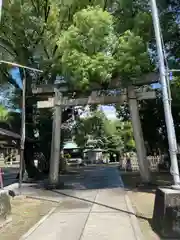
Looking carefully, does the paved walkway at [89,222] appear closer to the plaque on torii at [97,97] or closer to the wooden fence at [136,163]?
the plaque on torii at [97,97]

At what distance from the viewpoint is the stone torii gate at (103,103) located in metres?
17.5

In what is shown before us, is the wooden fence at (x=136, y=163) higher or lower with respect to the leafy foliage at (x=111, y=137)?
lower

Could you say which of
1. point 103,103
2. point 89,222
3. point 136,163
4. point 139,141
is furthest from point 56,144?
point 136,163

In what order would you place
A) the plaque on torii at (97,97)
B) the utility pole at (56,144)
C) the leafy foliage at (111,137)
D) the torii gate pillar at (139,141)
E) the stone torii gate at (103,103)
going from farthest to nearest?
the leafy foliage at (111,137) < the utility pole at (56,144) < the stone torii gate at (103,103) < the torii gate pillar at (139,141) < the plaque on torii at (97,97)

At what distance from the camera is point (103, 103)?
18.4 meters

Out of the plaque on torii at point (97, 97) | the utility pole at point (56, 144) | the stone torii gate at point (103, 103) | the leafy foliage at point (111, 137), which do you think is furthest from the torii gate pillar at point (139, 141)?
the leafy foliage at point (111, 137)

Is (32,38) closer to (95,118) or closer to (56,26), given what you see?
(56,26)

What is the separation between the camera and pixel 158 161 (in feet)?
115

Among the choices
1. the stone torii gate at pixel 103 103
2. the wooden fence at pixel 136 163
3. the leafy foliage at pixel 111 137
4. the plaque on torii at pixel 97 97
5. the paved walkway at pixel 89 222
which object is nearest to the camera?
the paved walkway at pixel 89 222

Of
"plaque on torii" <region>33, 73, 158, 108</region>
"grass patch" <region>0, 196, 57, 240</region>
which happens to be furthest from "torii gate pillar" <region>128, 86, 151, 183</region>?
"grass patch" <region>0, 196, 57, 240</region>

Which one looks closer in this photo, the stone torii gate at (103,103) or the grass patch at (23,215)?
the grass patch at (23,215)

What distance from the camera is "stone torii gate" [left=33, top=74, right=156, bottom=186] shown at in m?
17.5

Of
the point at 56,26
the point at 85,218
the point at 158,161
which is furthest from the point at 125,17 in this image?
the point at 158,161

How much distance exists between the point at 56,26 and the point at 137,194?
12031mm
